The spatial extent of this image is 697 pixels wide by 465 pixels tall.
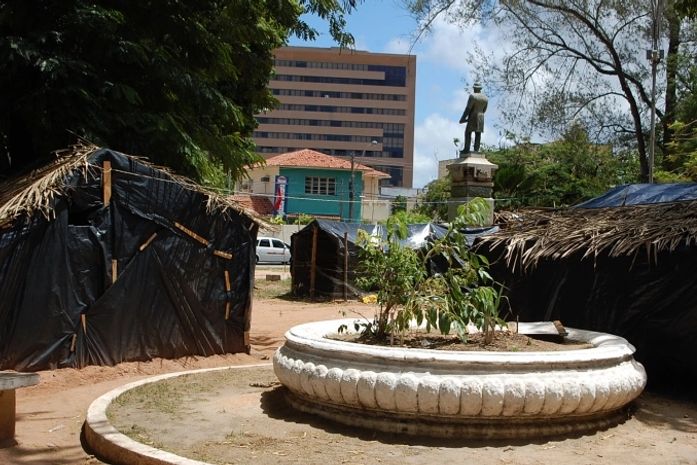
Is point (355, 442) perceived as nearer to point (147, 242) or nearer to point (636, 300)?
point (636, 300)

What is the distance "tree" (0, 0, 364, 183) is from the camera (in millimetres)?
10547

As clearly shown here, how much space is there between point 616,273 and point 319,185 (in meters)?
49.3

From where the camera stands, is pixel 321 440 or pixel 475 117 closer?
pixel 321 440

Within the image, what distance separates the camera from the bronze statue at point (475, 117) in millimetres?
15312

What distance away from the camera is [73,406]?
788 centimetres

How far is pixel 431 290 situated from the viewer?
22.9ft

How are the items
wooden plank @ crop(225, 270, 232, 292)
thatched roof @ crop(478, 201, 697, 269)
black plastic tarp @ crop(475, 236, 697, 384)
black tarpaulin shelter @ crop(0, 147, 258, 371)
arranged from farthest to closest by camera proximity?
1. wooden plank @ crop(225, 270, 232, 292)
2. black tarpaulin shelter @ crop(0, 147, 258, 371)
3. thatched roof @ crop(478, 201, 697, 269)
4. black plastic tarp @ crop(475, 236, 697, 384)

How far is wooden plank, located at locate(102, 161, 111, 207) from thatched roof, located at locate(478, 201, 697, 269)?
A: 5.14 m

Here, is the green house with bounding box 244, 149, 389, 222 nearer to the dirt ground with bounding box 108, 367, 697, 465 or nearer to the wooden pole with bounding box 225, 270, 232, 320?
the wooden pole with bounding box 225, 270, 232, 320

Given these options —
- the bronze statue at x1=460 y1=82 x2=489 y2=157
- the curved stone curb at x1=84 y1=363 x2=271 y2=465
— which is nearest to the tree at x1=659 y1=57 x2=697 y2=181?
the bronze statue at x1=460 y1=82 x2=489 y2=157

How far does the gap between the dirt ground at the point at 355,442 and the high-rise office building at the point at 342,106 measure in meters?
99.0

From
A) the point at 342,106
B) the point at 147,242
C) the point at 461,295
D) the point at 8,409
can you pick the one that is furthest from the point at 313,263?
the point at 342,106

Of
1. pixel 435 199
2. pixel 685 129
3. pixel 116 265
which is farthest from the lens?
pixel 435 199

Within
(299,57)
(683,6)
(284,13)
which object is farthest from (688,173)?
(299,57)
